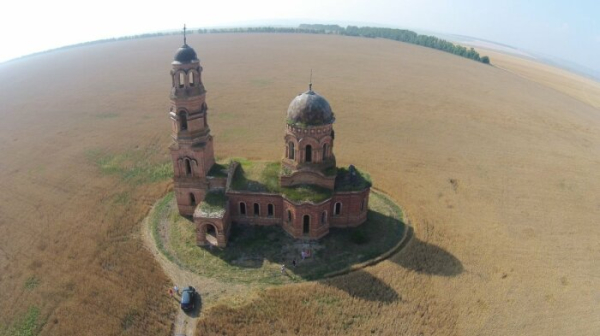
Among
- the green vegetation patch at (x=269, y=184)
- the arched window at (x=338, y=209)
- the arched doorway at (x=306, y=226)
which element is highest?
the green vegetation patch at (x=269, y=184)

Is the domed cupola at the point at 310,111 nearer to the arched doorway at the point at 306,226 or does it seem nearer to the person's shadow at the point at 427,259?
the arched doorway at the point at 306,226

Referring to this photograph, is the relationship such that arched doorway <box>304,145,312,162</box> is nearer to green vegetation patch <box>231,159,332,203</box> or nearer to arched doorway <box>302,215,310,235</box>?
green vegetation patch <box>231,159,332,203</box>

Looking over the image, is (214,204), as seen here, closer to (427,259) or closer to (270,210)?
(270,210)

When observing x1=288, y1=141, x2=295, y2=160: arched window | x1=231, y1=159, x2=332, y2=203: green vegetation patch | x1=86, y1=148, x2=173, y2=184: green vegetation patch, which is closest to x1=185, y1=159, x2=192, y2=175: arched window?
x1=231, y1=159, x2=332, y2=203: green vegetation patch

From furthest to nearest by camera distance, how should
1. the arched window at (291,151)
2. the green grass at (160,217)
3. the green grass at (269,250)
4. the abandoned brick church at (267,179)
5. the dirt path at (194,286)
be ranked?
the arched window at (291,151) < the green grass at (160,217) < the abandoned brick church at (267,179) < the green grass at (269,250) < the dirt path at (194,286)

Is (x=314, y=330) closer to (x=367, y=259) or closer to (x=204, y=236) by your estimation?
(x=367, y=259)

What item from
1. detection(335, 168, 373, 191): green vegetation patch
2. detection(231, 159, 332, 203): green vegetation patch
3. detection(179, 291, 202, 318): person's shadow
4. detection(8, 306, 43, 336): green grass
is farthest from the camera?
detection(335, 168, 373, 191): green vegetation patch

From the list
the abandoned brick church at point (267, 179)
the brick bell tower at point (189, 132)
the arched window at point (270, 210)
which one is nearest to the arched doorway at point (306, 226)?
the abandoned brick church at point (267, 179)
